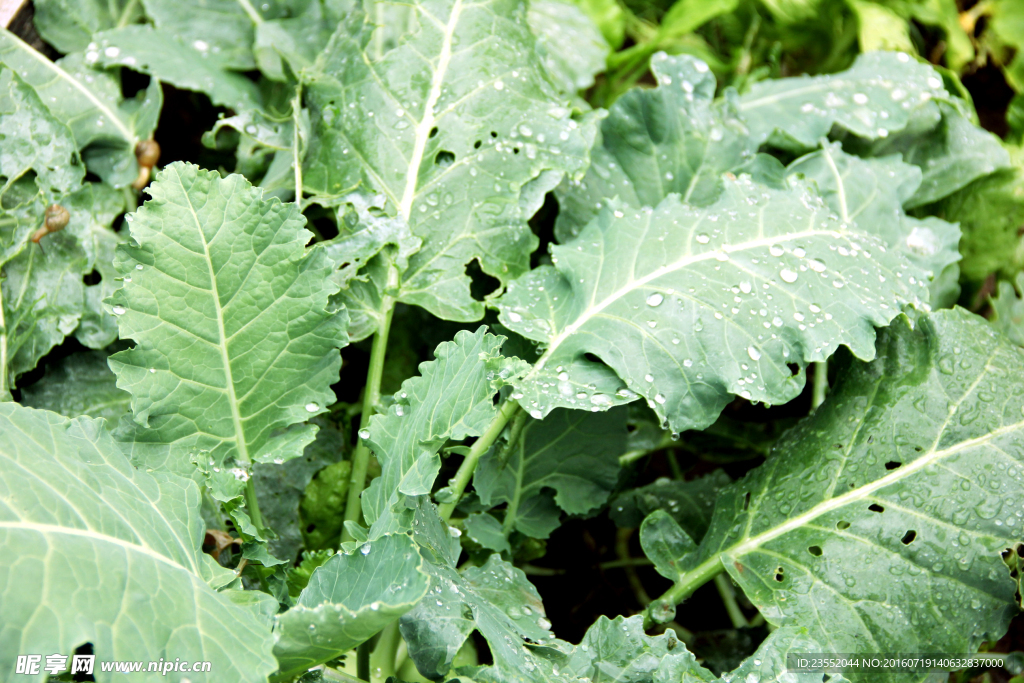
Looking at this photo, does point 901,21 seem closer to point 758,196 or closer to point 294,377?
point 758,196

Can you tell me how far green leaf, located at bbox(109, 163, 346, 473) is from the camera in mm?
859

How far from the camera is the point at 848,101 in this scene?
123 centimetres

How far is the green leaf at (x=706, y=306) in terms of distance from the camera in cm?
89

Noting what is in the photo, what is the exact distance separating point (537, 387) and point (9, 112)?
86 centimetres

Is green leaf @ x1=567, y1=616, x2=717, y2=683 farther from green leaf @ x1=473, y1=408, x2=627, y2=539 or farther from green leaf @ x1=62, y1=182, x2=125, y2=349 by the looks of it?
green leaf @ x1=62, y1=182, x2=125, y2=349

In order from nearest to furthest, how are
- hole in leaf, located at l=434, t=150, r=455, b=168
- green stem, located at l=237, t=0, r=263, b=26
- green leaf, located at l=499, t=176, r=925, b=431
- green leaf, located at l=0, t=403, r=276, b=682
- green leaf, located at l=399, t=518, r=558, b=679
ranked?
green leaf, located at l=0, t=403, r=276, b=682, green leaf, located at l=399, t=518, r=558, b=679, green leaf, located at l=499, t=176, r=925, b=431, hole in leaf, located at l=434, t=150, r=455, b=168, green stem, located at l=237, t=0, r=263, b=26

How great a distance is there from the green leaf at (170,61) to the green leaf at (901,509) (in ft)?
3.49

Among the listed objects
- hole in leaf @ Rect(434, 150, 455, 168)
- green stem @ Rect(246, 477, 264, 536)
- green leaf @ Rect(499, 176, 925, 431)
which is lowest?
green stem @ Rect(246, 477, 264, 536)

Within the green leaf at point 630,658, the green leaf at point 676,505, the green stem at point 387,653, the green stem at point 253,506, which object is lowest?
the green stem at point 387,653

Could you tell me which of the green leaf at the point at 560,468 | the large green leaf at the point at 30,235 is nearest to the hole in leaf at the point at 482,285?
the green leaf at the point at 560,468

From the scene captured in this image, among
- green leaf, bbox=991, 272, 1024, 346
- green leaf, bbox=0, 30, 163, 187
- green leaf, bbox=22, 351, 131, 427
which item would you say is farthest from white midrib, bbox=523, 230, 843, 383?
green leaf, bbox=0, 30, 163, 187

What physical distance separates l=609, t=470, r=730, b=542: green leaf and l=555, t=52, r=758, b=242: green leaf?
447 millimetres

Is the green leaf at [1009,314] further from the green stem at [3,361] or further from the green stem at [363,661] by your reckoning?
the green stem at [3,361]

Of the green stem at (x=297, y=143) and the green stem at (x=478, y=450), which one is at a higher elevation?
the green stem at (x=297, y=143)
